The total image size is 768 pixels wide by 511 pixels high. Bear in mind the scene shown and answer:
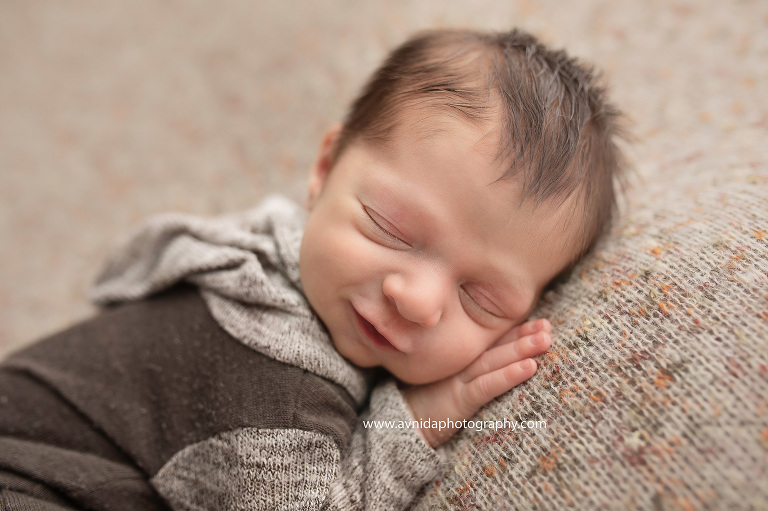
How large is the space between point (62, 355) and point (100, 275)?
29 cm

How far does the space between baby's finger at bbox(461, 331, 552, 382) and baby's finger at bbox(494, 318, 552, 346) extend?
12mm

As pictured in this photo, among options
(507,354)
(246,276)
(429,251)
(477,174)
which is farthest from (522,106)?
(246,276)

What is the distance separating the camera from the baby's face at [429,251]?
848mm

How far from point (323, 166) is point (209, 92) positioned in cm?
72

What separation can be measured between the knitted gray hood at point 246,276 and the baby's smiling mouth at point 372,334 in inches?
3.7

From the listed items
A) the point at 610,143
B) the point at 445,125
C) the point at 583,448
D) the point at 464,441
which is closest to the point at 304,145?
the point at 445,125

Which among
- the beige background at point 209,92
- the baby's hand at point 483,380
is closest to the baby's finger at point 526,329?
the baby's hand at point 483,380

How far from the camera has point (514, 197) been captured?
849 millimetres

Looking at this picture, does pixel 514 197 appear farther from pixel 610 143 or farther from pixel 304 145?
pixel 304 145

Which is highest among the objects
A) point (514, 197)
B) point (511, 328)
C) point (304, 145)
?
point (514, 197)

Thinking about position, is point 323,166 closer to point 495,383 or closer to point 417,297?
point 417,297

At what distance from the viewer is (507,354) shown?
90cm

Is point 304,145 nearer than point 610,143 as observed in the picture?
No

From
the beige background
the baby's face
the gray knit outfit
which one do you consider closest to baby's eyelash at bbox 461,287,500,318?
the baby's face
